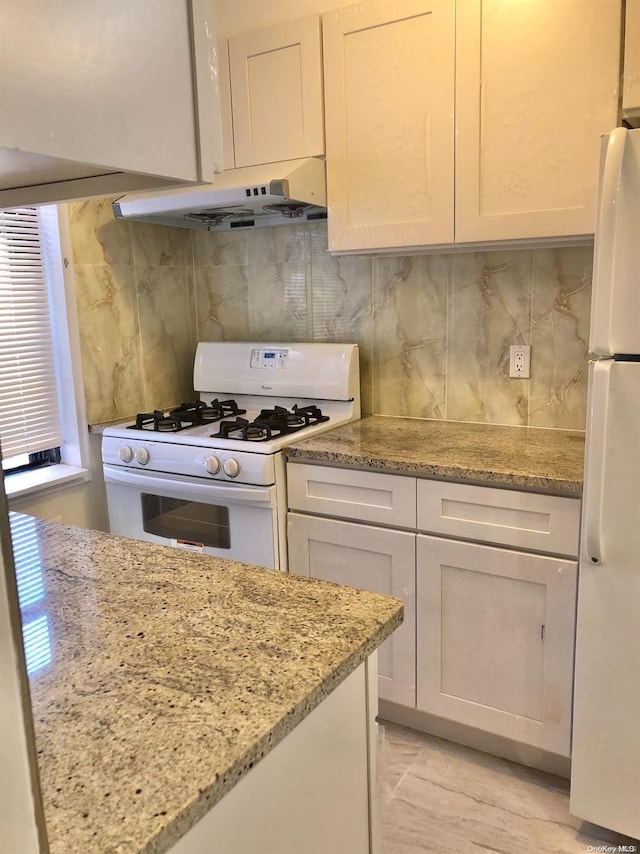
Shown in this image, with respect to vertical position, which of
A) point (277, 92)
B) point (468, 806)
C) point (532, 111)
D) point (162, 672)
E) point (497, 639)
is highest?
point (277, 92)

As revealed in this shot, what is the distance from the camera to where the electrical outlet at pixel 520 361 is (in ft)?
7.82

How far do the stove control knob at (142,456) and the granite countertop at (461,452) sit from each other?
538mm

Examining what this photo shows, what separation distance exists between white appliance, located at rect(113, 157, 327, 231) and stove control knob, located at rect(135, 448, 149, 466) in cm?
85

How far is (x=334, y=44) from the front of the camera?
2.21 meters

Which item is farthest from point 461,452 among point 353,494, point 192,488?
point 192,488

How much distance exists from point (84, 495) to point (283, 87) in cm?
165

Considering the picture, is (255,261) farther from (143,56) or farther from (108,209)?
(143,56)

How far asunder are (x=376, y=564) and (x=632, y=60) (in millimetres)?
1551

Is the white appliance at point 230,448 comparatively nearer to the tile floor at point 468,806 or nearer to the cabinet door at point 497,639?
the cabinet door at point 497,639

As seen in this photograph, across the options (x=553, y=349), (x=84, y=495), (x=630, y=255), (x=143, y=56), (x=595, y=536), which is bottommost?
(x=84, y=495)

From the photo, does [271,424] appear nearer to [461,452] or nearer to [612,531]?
[461,452]

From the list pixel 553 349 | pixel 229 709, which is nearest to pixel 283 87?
pixel 553 349

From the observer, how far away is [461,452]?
6.87 ft

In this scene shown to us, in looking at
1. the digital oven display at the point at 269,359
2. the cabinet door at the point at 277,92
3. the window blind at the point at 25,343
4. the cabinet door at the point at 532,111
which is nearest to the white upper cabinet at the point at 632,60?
the cabinet door at the point at 532,111
